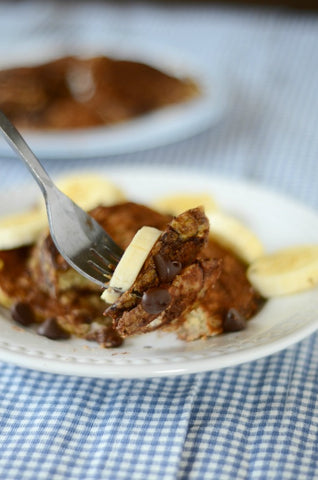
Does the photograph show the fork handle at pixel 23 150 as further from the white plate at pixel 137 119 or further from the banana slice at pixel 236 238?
the white plate at pixel 137 119

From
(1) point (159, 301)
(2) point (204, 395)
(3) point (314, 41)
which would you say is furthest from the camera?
(3) point (314, 41)

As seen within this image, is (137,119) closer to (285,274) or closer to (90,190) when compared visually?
(90,190)

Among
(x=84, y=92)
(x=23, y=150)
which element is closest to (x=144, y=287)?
(x=23, y=150)

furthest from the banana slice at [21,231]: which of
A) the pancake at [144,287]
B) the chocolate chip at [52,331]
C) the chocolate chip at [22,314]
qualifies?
the chocolate chip at [52,331]

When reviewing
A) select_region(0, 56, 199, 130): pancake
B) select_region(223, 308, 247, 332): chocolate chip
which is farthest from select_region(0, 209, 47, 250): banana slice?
select_region(0, 56, 199, 130): pancake

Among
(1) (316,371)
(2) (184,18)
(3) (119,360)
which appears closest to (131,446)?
(3) (119,360)

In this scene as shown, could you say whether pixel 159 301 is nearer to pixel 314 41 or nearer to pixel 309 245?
pixel 309 245
